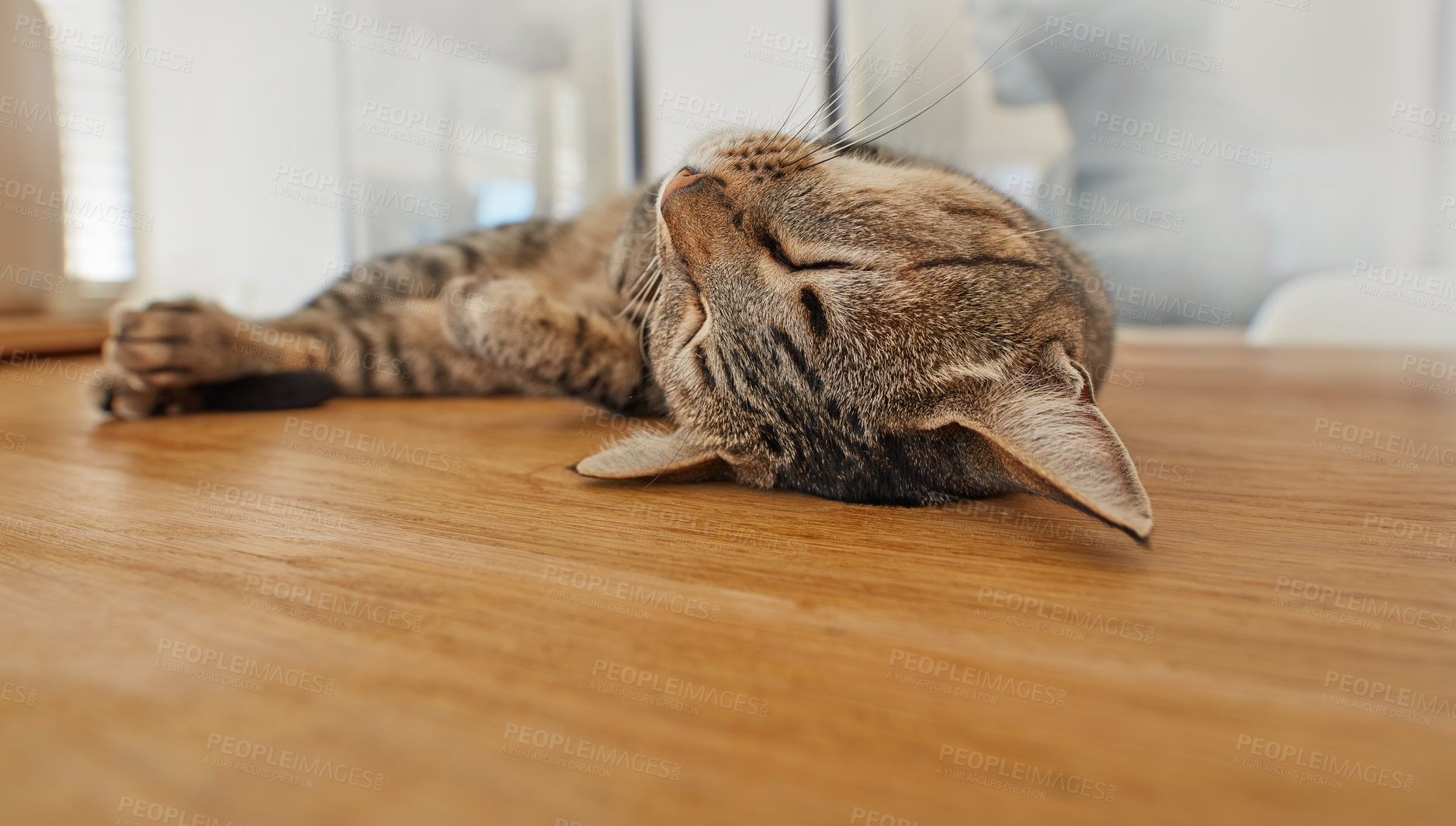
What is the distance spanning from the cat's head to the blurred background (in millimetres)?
1645

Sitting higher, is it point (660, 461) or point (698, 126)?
point (698, 126)

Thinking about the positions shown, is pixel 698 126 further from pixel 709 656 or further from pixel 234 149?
pixel 709 656

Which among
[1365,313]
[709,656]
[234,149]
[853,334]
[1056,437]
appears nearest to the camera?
[709,656]

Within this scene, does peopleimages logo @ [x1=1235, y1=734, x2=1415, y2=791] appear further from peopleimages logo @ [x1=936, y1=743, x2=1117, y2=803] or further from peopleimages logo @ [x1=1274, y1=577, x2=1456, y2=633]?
peopleimages logo @ [x1=1274, y1=577, x2=1456, y2=633]

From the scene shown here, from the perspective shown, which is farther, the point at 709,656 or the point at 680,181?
the point at 680,181

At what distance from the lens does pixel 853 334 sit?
0.82 metres

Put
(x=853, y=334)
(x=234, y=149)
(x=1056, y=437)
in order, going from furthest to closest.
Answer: (x=234, y=149), (x=853, y=334), (x=1056, y=437)

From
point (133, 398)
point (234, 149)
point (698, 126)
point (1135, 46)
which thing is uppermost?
point (1135, 46)

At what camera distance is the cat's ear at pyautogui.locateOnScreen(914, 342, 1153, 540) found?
57 cm

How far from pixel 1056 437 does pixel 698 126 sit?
3.85 meters

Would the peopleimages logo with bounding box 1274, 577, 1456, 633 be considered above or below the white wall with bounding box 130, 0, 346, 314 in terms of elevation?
below

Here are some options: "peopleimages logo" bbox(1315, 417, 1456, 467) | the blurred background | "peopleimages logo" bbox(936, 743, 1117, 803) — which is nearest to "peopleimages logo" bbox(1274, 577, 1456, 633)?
"peopleimages logo" bbox(936, 743, 1117, 803)

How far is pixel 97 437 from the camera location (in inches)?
44.9

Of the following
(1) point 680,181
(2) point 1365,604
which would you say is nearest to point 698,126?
(1) point 680,181
